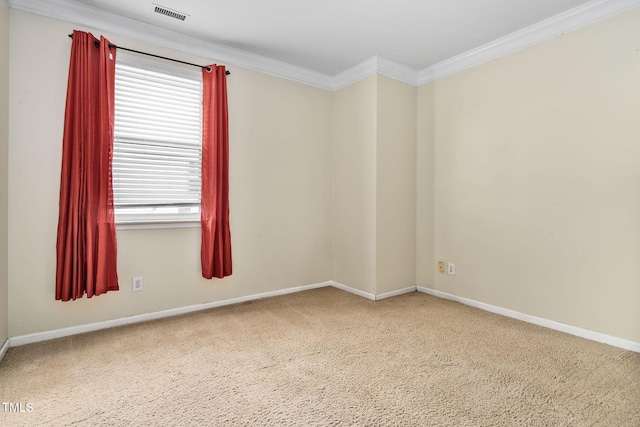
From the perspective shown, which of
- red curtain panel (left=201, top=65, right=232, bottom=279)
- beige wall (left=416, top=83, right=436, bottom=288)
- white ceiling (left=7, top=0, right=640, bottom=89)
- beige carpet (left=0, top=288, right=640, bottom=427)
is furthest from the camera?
beige wall (left=416, top=83, right=436, bottom=288)

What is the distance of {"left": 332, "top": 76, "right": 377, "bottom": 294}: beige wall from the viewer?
11.9 ft

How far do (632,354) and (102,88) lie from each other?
164 inches

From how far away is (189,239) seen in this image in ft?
10.4

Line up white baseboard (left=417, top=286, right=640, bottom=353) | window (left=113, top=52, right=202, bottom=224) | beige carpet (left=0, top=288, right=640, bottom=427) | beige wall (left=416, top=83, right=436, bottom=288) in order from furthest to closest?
beige wall (left=416, top=83, right=436, bottom=288)
window (left=113, top=52, right=202, bottom=224)
white baseboard (left=417, top=286, right=640, bottom=353)
beige carpet (left=0, top=288, right=640, bottom=427)

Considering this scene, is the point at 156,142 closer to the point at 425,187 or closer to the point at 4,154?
the point at 4,154

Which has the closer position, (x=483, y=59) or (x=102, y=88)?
(x=102, y=88)

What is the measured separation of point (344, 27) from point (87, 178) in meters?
2.33

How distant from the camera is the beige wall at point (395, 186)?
3609 mm

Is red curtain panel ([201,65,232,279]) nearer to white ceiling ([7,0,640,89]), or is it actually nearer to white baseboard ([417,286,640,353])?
white ceiling ([7,0,640,89])

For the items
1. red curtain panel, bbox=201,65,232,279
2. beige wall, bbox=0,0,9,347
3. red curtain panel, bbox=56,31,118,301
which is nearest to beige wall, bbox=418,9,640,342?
red curtain panel, bbox=201,65,232,279

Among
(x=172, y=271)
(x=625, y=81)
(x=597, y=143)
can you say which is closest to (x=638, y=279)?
(x=597, y=143)

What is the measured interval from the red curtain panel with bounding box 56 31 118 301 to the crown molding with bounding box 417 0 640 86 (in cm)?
304

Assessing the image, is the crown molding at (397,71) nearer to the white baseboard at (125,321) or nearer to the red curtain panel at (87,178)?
the red curtain panel at (87,178)

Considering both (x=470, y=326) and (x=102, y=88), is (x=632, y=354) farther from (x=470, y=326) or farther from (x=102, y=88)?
(x=102, y=88)
